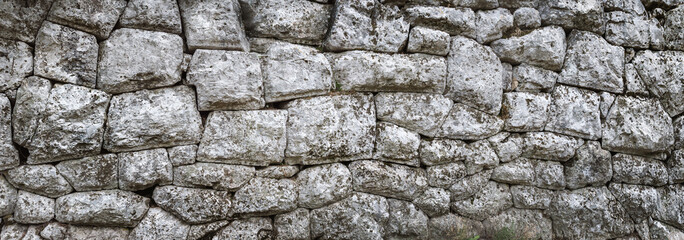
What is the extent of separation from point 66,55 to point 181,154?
947 millimetres

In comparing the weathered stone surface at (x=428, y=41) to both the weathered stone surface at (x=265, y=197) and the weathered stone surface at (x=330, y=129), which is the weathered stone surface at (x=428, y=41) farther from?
the weathered stone surface at (x=265, y=197)

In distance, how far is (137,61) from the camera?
9.20 feet

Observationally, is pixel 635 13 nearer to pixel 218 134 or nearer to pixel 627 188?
pixel 627 188

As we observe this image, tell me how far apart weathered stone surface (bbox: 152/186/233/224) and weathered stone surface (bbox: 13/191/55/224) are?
64cm

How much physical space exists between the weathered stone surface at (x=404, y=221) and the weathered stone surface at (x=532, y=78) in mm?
1428

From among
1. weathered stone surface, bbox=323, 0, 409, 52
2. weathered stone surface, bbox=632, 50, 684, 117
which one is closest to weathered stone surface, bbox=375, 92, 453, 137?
weathered stone surface, bbox=323, 0, 409, 52

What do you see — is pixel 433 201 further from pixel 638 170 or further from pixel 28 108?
pixel 28 108

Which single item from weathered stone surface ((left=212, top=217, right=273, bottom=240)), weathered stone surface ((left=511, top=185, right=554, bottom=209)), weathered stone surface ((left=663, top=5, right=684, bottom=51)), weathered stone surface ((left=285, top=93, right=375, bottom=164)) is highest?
weathered stone surface ((left=663, top=5, right=684, bottom=51))

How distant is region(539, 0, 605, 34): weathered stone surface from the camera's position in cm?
364

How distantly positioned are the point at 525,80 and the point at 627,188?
1.41 meters

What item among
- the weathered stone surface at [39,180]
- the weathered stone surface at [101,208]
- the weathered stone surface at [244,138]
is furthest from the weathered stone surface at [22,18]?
the weathered stone surface at [244,138]

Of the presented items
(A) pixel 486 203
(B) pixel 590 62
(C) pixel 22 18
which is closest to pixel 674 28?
(B) pixel 590 62

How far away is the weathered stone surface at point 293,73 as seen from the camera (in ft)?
10.2

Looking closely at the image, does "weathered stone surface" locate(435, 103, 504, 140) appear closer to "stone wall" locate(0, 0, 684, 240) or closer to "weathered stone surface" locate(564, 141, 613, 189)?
"stone wall" locate(0, 0, 684, 240)
